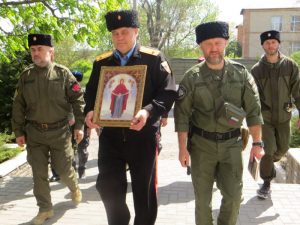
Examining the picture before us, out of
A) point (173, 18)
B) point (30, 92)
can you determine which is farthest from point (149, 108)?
point (173, 18)

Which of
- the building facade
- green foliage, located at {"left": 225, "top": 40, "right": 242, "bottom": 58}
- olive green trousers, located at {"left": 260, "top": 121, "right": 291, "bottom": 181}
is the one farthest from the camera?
green foliage, located at {"left": 225, "top": 40, "right": 242, "bottom": 58}

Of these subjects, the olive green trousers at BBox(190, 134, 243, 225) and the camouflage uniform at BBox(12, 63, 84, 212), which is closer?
the olive green trousers at BBox(190, 134, 243, 225)

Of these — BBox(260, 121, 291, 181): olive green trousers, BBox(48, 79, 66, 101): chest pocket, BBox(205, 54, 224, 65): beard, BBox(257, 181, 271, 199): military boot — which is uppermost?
BBox(205, 54, 224, 65): beard

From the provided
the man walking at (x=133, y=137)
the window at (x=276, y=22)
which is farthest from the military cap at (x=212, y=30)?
the window at (x=276, y=22)

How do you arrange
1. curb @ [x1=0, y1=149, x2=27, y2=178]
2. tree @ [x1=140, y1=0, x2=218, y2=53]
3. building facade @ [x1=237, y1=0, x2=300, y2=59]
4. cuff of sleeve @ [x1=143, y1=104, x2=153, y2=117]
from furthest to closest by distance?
1. building facade @ [x1=237, y1=0, x2=300, y2=59]
2. tree @ [x1=140, y1=0, x2=218, y2=53]
3. curb @ [x1=0, y1=149, x2=27, y2=178]
4. cuff of sleeve @ [x1=143, y1=104, x2=153, y2=117]

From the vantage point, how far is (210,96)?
3514mm

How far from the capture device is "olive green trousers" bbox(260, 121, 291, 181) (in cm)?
531

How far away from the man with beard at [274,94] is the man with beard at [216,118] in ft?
5.63

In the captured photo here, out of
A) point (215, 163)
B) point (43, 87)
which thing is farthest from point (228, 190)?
point (43, 87)

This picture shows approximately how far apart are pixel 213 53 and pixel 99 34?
3.65 metres

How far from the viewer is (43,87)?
4.55m

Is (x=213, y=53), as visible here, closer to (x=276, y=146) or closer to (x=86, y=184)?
(x=276, y=146)

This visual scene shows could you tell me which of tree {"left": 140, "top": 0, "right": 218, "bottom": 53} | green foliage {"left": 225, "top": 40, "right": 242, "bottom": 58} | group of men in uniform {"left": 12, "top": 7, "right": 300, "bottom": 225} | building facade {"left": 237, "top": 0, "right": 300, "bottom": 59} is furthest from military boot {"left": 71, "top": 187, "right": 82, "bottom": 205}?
green foliage {"left": 225, "top": 40, "right": 242, "bottom": 58}

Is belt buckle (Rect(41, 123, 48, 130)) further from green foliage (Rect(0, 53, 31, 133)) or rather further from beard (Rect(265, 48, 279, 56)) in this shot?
green foliage (Rect(0, 53, 31, 133))
